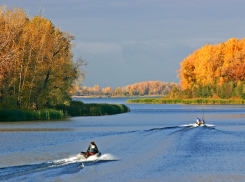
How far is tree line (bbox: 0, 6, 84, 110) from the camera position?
51031 millimetres

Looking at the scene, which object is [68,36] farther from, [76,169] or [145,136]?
[76,169]

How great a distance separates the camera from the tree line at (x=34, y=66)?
51.0m

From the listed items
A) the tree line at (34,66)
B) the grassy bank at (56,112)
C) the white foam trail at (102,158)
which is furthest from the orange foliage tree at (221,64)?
the white foam trail at (102,158)

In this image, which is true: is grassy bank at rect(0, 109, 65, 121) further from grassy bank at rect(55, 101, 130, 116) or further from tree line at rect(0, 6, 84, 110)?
grassy bank at rect(55, 101, 130, 116)

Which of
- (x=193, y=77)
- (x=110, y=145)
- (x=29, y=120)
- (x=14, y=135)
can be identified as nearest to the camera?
(x=110, y=145)

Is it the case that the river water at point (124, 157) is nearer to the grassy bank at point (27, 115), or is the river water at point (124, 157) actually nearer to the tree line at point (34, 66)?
the grassy bank at point (27, 115)

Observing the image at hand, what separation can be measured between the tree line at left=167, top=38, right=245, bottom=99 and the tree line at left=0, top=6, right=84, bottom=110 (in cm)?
6845

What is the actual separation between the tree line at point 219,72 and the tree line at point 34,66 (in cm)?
6845

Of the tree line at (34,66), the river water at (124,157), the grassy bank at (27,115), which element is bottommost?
the river water at (124,157)

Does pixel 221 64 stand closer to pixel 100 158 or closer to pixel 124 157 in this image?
pixel 124 157

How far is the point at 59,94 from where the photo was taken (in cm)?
5656

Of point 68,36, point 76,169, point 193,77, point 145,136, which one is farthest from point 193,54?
point 76,169

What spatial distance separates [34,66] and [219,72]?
268 ft

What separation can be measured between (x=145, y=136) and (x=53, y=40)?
29802mm
